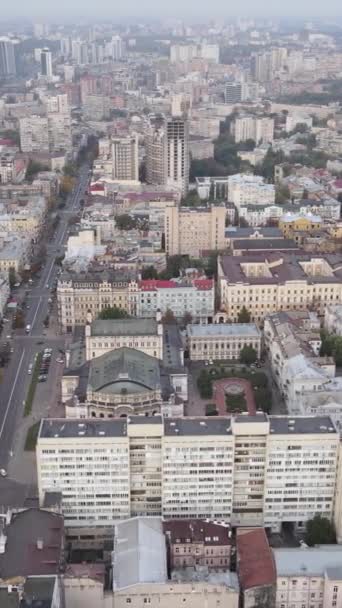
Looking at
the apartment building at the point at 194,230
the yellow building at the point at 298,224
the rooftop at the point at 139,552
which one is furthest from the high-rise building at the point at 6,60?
the rooftop at the point at 139,552

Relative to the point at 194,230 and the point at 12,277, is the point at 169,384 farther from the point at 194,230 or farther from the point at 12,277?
the point at 194,230

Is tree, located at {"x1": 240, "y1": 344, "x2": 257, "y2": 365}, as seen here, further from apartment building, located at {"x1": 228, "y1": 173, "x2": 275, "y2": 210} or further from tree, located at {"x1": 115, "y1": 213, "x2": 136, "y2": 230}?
apartment building, located at {"x1": 228, "y1": 173, "x2": 275, "y2": 210}

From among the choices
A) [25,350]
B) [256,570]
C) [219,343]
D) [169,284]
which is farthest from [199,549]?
[169,284]

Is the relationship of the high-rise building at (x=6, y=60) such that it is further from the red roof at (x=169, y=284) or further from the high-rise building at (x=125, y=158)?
the red roof at (x=169, y=284)

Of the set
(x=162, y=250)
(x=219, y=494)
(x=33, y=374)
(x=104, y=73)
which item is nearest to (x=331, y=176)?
(x=162, y=250)

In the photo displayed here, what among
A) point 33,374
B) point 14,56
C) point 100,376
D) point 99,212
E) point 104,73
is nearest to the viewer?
point 100,376

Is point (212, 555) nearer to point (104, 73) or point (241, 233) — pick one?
point (241, 233)
